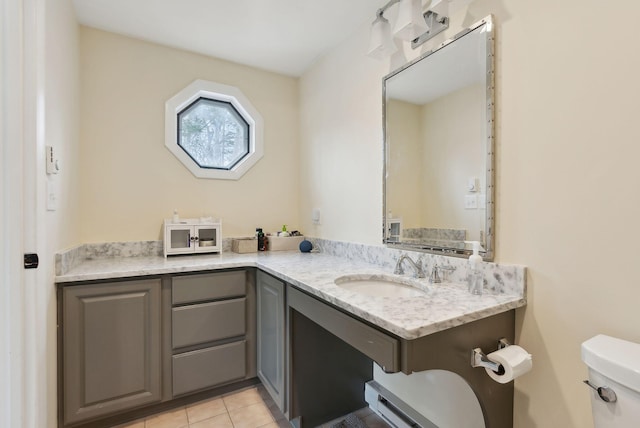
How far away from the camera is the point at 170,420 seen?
1.74 metres

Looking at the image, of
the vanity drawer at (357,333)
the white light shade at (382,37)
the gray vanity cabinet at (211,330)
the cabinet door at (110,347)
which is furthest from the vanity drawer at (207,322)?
the white light shade at (382,37)

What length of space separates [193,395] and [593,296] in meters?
2.07

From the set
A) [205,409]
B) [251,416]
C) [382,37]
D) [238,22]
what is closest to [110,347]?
[205,409]

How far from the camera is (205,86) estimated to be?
2.38 metres

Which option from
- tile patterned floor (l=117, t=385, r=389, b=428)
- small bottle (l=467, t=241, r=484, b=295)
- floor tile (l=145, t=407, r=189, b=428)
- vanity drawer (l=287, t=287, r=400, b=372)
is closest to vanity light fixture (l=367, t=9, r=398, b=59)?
small bottle (l=467, t=241, r=484, b=295)

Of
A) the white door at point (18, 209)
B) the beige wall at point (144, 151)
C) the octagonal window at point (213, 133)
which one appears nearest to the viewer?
the white door at point (18, 209)

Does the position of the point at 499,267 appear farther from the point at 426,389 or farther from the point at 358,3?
the point at 358,3

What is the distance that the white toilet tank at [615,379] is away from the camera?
725mm

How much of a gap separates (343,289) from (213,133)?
Result: 1.88m

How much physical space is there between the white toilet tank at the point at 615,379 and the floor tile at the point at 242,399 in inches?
66.3

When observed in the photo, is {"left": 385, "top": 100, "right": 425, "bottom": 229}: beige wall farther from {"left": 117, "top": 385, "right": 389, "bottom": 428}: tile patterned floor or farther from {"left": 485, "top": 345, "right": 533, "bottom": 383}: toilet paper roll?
{"left": 117, "top": 385, "right": 389, "bottom": 428}: tile patterned floor

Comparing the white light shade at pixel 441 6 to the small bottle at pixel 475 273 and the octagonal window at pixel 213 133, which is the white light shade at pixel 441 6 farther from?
the octagonal window at pixel 213 133

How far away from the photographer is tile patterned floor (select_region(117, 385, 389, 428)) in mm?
1687

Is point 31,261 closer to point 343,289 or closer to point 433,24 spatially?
point 343,289
